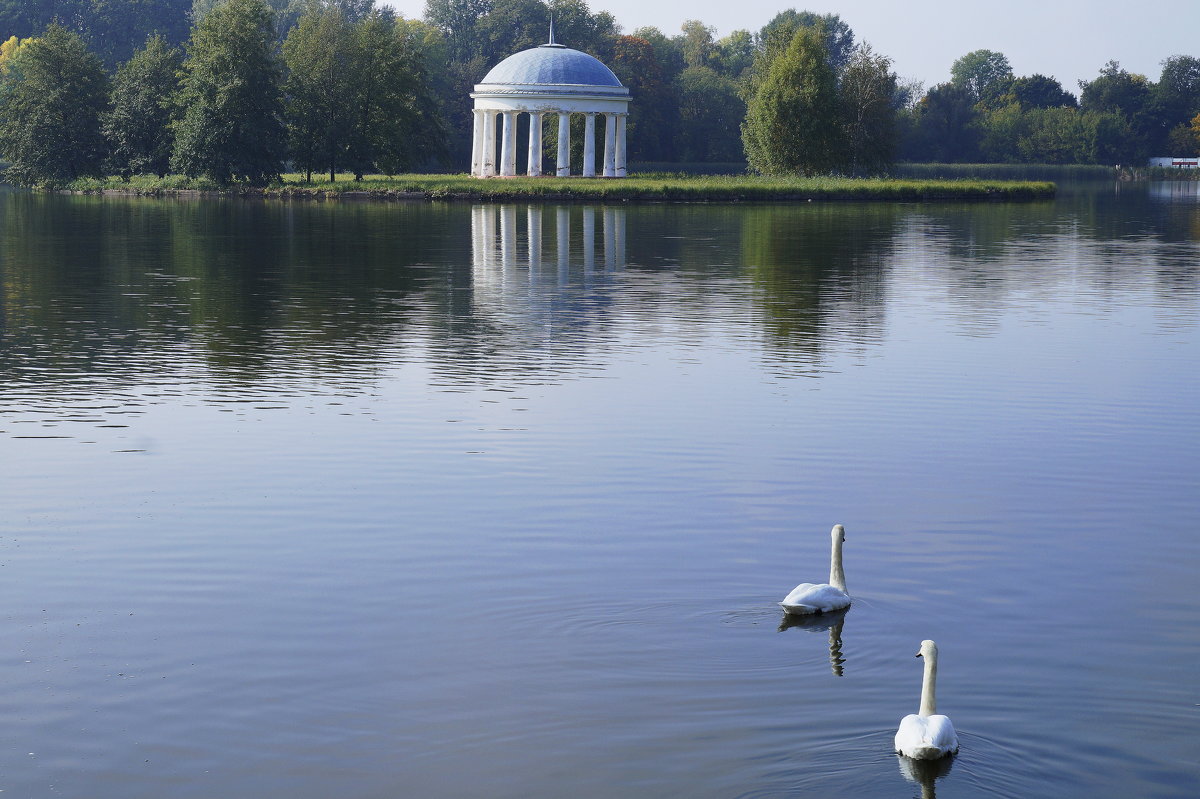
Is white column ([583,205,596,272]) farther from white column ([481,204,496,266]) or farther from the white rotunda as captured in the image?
the white rotunda

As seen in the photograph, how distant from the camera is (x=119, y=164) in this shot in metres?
110

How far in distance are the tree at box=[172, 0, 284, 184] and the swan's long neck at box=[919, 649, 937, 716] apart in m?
93.8

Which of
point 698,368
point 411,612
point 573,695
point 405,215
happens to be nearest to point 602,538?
point 411,612

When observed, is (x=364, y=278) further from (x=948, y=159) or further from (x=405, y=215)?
(x=948, y=159)

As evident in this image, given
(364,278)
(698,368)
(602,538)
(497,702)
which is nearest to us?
(497,702)

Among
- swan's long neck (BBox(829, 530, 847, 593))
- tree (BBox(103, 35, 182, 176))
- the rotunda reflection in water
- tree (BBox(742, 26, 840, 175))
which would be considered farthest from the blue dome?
swan's long neck (BBox(829, 530, 847, 593))

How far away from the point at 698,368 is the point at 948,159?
162433mm

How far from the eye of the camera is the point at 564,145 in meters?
126

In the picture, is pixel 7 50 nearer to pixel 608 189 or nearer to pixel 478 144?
pixel 478 144

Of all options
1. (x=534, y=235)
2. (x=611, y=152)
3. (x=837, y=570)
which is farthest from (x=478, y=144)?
(x=837, y=570)

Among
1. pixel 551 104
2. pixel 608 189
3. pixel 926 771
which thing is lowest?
pixel 926 771

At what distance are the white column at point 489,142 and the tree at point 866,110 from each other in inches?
1185

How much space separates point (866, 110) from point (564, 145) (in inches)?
1042

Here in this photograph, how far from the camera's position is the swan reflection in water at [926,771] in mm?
9836
